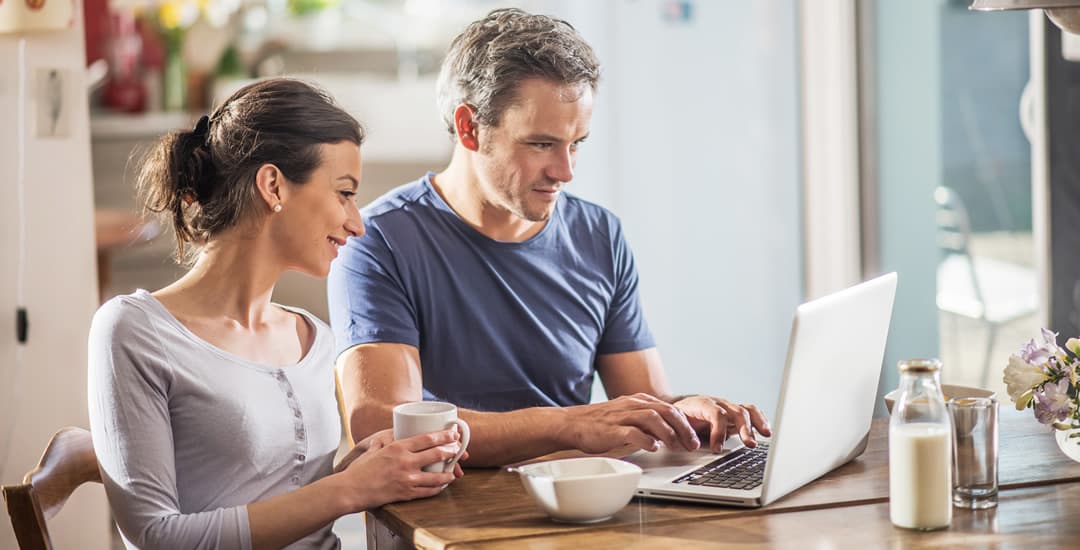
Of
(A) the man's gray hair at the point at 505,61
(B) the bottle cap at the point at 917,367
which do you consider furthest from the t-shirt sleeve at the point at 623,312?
(B) the bottle cap at the point at 917,367

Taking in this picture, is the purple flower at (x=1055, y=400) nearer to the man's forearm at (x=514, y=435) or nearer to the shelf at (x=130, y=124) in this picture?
the man's forearm at (x=514, y=435)

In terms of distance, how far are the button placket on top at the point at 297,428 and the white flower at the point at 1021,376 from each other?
34.1 inches

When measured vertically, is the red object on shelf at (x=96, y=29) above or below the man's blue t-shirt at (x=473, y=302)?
above

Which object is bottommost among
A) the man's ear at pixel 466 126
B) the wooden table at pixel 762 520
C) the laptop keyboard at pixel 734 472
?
the wooden table at pixel 762 520

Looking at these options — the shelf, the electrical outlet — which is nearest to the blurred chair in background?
the shelf

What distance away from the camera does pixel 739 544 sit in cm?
130

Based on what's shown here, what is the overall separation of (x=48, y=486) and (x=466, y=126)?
0.87 m

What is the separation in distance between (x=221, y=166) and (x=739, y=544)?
0.84 metres

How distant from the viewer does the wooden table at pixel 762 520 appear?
1.31m

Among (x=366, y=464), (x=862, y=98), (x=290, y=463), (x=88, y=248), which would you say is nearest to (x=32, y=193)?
(x=88, y=248)

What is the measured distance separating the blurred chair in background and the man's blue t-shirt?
5.62 ft

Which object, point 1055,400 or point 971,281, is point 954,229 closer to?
point 971,281

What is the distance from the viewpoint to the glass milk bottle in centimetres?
132

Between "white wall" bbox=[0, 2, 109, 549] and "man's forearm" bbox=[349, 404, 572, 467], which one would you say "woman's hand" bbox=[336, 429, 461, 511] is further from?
"white wall" bbox=[0, 2, 109, 549]
